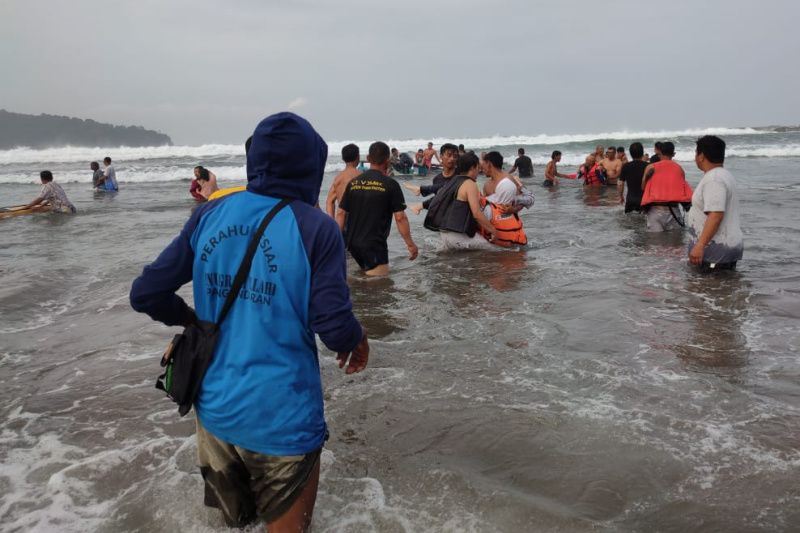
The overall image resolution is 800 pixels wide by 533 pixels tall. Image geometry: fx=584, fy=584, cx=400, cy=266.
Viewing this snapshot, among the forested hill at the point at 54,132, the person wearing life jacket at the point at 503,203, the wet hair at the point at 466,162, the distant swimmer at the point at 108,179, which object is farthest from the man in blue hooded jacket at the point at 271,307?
the forested hill at the point at 54,132

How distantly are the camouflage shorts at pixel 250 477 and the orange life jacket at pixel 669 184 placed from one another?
30.7 feet

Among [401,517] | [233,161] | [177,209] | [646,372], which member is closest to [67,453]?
[401,517]

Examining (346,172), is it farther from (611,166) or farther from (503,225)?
(611,166)

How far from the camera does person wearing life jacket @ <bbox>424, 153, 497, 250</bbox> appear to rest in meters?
8.11

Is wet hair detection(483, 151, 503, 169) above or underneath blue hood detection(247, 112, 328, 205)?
above

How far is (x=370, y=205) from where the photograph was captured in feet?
22.4

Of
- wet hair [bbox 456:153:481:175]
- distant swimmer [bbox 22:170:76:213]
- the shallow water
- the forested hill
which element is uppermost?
the forested hill

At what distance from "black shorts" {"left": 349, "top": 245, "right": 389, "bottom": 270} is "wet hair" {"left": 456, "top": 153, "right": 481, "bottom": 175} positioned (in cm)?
175

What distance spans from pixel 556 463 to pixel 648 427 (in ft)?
2.40

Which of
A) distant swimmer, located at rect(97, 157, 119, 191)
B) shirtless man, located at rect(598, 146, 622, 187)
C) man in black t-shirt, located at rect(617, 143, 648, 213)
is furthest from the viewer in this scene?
distant swimmer, located at rect(97, 157, 119, 191)

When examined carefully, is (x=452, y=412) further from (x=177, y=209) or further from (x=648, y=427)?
(x=177, y=209)

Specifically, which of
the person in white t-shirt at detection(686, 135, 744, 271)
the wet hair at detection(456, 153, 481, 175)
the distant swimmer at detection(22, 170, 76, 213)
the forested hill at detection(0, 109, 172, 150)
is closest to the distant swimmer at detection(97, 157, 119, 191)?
the distant swimmer at detection(22, 170, 76, 213)

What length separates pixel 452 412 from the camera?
379 cm

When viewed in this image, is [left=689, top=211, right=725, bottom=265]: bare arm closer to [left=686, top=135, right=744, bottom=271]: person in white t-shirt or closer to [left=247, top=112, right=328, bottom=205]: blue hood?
[left=686, top=135, right=744, bottom=271]: person in white t-shirt
